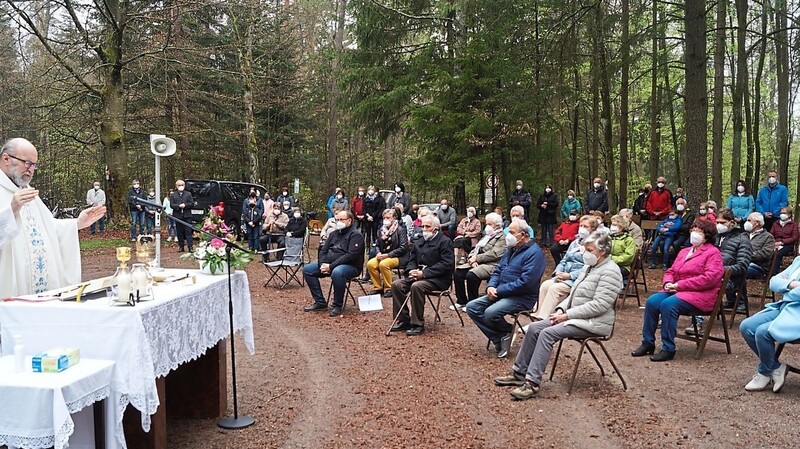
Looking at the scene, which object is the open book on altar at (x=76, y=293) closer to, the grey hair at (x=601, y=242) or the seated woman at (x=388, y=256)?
the grey hair at (x=601, y=242)

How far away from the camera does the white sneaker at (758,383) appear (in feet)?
16.1

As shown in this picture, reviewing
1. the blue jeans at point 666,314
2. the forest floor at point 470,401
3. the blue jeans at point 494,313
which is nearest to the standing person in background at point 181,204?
the forest floor at point 470,401

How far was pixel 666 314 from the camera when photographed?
5.77 metres

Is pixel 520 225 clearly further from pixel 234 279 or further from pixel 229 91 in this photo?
pixel 229 91

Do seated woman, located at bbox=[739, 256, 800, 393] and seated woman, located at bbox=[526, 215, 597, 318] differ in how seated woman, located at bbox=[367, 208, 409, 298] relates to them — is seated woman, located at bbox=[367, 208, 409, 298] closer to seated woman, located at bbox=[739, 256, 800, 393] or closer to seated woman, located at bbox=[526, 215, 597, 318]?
seated woman, located at bbox=[526, 215, 597, 318]

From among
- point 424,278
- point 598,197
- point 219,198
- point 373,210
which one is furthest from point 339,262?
point 219,198

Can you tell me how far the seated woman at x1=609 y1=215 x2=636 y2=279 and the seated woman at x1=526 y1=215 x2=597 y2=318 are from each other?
1116mm

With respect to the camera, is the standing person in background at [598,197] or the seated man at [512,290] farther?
the standing person in background at [598,197]

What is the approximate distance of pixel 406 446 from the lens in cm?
398

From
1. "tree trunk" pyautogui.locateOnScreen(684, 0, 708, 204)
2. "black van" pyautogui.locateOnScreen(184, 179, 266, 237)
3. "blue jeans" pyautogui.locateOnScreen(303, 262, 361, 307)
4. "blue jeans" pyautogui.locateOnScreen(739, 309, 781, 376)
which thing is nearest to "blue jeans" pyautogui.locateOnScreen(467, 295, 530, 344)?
"blue jeans" pyautogui.locateOnScreen(739, 309, 781, 376)

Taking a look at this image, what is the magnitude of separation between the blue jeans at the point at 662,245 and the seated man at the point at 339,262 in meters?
6.37

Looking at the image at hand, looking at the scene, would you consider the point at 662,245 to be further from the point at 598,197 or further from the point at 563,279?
the point at 563,279

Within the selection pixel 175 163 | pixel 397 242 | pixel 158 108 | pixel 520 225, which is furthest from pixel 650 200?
pixel 175 163

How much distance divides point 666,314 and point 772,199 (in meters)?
7.51
